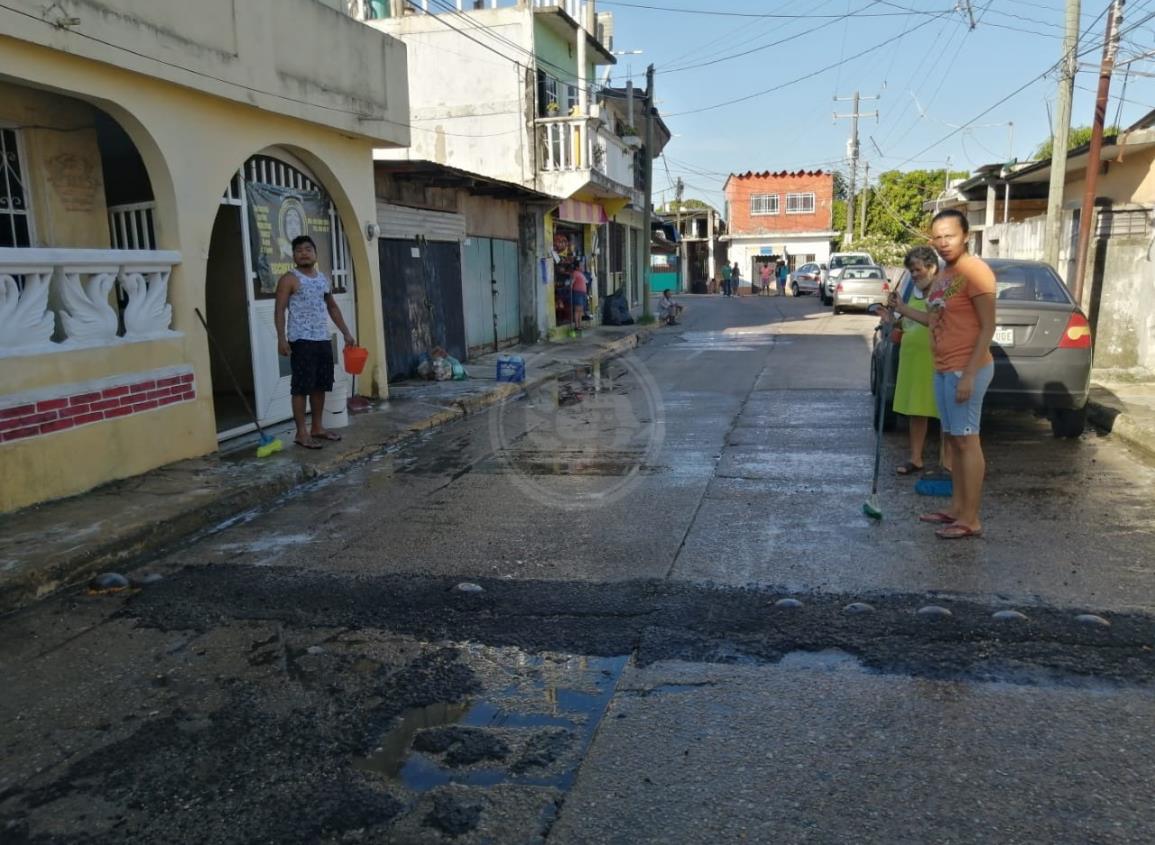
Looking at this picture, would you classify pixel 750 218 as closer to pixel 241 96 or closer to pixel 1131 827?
pixel 241 96

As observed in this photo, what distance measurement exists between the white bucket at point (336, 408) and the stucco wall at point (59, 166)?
2414 mm

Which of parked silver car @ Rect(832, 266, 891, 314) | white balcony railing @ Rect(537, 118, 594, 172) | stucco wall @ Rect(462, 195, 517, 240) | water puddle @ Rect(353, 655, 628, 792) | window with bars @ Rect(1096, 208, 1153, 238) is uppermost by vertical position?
white balcony railing @ Rect(537, 118, 594, 172)

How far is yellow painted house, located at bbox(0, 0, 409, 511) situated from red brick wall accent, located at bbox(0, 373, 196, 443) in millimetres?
14

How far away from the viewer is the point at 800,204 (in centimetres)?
5397

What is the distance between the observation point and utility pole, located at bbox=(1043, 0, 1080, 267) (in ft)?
46.0

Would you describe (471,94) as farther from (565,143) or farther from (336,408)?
(336,408)

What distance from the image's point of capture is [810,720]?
3.32 metres

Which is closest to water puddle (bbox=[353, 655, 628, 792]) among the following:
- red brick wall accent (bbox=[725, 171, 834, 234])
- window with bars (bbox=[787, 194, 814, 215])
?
red brick wall accent (bbox=[725, 171, 834, 234])

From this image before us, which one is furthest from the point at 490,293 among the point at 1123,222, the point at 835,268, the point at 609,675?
the point at 835,268

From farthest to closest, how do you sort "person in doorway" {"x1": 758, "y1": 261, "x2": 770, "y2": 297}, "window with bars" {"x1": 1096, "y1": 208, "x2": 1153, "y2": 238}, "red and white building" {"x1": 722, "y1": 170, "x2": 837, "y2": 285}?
1. "red and white building" {"x1": 722, "y1": 170, "x2": 837, "y2": 285}
2. "person in doorway" {"x1": 758, "y1": 261, "x2": 770, "y2": 297}
3. "window with bars" {"x1": 1096, "y1": 208, "x2": 1153, "y2": 238}

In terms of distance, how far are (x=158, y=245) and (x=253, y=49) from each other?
2105 millimetres

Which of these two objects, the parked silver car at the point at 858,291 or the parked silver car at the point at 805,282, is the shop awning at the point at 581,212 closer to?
the parked silver car at the point at 858,291

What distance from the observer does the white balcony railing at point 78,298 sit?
6.03 m

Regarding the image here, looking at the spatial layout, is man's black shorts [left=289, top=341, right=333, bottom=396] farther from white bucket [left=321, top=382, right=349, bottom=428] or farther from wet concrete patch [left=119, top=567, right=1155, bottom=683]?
wet concrete patch [left=119, top=567, right=1155, bottom=683]
